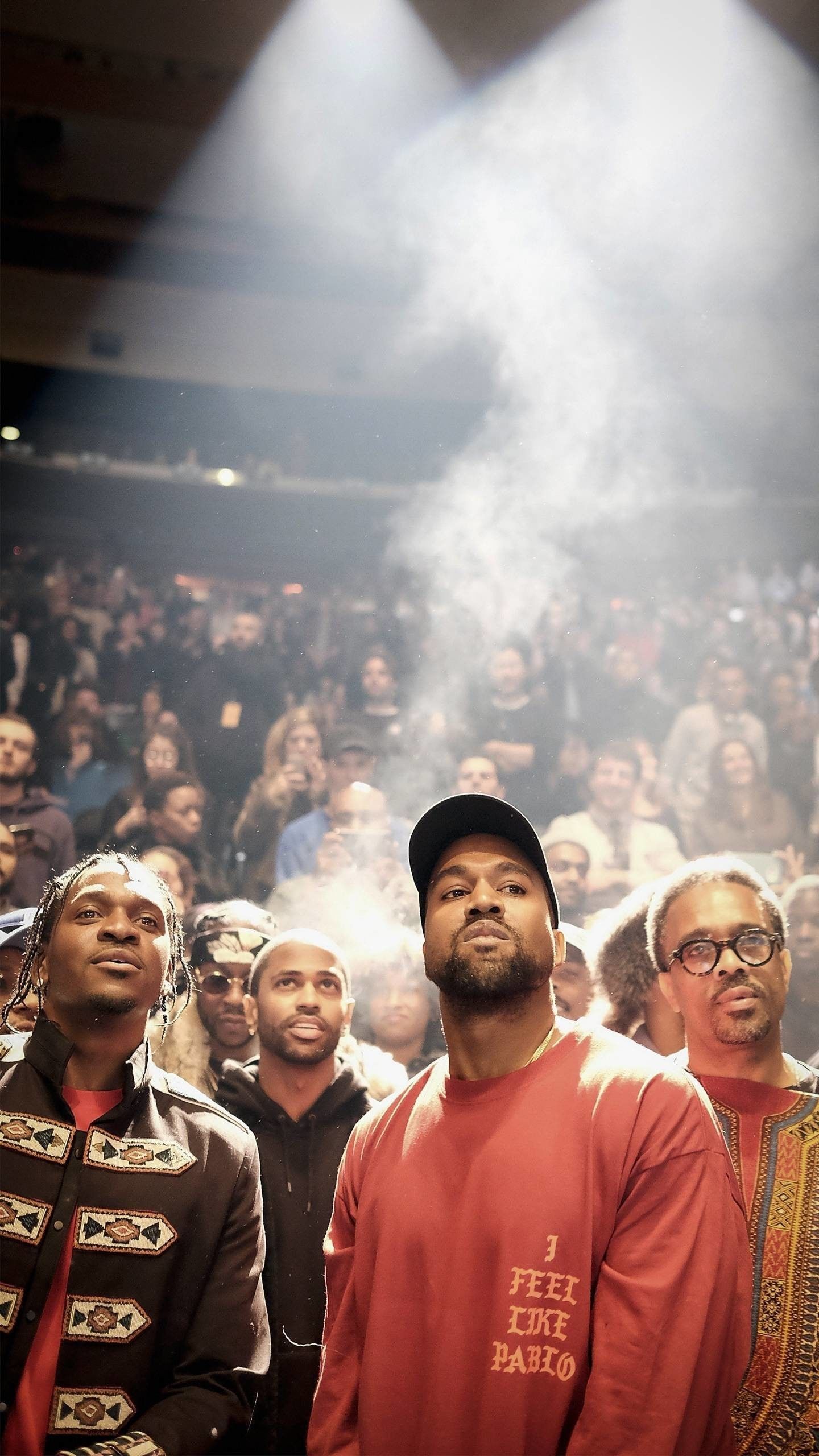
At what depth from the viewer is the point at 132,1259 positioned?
75.2 inches

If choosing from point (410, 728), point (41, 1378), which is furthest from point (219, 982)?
point (410, 728)

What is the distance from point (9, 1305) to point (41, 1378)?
134 mm

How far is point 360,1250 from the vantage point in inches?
69.6

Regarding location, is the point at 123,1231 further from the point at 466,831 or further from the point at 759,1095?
the point at 759,1095

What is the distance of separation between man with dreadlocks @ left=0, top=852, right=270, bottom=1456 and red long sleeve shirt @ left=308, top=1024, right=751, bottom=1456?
267mm

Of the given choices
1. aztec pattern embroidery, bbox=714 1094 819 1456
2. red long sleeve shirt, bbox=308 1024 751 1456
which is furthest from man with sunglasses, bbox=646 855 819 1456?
red long sleeve shirt, bbox=308 1024 751 1456

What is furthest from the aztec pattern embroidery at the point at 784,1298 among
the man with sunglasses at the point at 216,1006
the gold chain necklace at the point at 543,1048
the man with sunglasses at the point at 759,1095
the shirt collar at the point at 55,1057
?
the man with sunglasses at the point at 216,1006

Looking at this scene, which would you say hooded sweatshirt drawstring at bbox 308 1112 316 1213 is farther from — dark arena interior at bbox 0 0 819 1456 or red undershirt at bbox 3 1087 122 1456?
red undershirt at bbox 3 1087 122 1456

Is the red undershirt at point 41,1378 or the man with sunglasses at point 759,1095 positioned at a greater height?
the man with sunglasses at point 759,1095

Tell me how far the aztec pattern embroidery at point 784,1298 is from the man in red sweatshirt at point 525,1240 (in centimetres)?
32

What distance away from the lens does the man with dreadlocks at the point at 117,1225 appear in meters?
1.85

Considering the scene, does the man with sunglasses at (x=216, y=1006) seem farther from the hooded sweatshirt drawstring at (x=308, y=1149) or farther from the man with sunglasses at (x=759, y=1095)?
the man with sunglasses at (x=759, y=1095)

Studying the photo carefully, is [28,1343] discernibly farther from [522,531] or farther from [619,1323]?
[522,531]

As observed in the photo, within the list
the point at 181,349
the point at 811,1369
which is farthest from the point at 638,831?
the point at 181,349
